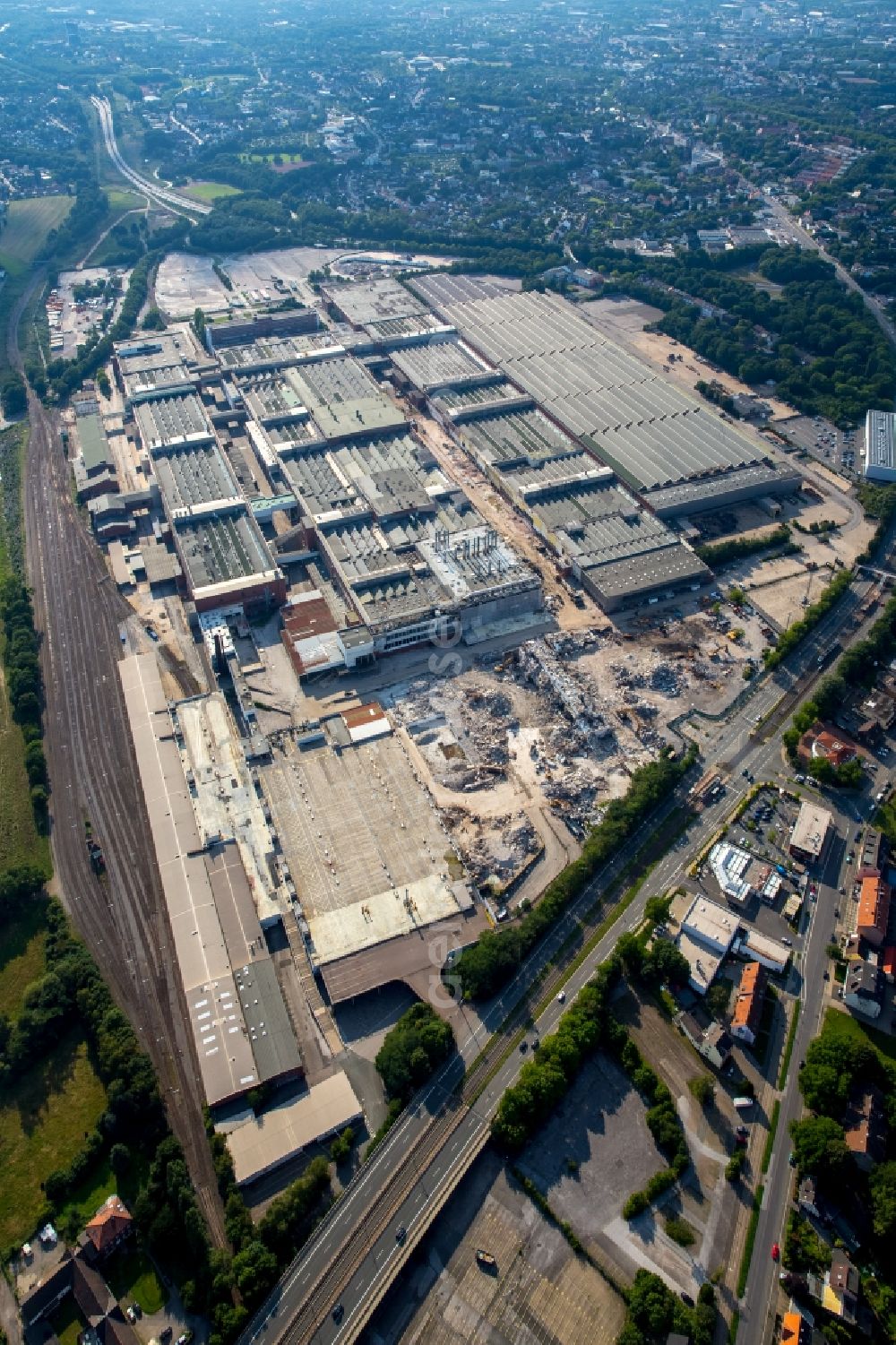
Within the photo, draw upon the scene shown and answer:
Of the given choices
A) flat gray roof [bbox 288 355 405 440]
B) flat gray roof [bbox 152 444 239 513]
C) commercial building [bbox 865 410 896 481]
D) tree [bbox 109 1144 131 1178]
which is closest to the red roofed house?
tree [bbox 109 1144 131 1178]

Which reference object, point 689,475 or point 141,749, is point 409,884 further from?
point 689,475

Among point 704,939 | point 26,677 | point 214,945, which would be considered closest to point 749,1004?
point 704,939

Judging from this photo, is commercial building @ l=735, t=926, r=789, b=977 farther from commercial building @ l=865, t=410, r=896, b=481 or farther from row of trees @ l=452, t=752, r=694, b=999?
commercial building @ l=865, t=410, r=896, b=481

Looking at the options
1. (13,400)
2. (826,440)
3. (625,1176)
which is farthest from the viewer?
(13,400)

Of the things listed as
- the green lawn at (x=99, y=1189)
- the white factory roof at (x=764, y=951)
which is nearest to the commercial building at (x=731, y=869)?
the white factory roof at (x=764, y=951)

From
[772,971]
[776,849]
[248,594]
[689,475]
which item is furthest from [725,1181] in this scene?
[689,475]

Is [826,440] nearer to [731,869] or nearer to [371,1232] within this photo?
[731,869]

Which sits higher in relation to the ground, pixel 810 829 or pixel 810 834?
pixel 810 829
